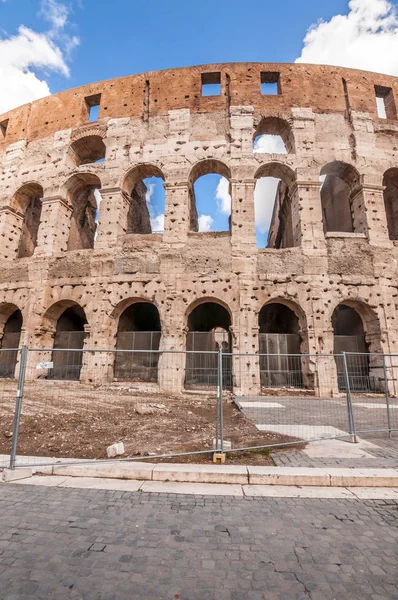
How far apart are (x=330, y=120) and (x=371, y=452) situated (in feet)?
49.0

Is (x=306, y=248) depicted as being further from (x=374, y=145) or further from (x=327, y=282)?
(x=374, y=145)

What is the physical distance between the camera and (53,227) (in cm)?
1410

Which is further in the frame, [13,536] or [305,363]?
[305,363]

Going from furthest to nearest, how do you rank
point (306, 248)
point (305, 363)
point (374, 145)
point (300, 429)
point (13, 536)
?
point (374, 145) < point (306, 248) < point (305, 363) < point (300, 429) < point (13, 536)

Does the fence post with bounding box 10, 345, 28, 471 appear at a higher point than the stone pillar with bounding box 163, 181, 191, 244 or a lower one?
lower

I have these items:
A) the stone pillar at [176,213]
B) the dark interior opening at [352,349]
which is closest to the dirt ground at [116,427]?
the dark interior opening at [352,349]

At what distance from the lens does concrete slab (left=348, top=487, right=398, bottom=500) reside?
3125 mm

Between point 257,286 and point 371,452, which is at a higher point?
point 257,286

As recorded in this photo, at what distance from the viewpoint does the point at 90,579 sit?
1.86 metres

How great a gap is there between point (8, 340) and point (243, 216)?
12.5 m

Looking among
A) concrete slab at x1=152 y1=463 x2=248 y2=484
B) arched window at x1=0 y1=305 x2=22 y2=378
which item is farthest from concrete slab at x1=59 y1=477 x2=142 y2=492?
arched window at x1=0 y1=305 x2=22 y2=378

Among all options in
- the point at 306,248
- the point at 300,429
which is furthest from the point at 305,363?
the point at 300,429

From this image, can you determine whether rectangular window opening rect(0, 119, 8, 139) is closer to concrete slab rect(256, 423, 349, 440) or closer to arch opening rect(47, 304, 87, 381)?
arch opening rect(47, 304, 87, 381)

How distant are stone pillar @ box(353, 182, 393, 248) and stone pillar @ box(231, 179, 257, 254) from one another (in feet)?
15.9
